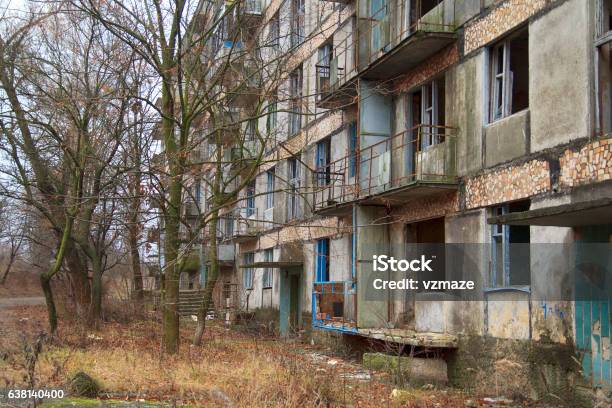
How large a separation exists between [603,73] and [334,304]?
11.1 metres

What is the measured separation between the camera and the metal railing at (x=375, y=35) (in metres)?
15.6

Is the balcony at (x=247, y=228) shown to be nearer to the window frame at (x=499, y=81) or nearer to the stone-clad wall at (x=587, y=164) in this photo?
the window frame at (x=499, y=81)

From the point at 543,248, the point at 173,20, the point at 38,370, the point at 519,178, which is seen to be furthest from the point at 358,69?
the point at 38,370

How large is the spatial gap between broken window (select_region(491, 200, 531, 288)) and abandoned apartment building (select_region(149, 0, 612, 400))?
0.03 metres

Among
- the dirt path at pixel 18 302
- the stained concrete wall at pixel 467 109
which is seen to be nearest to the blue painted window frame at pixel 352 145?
the stained concrete wall at pixel 467 109

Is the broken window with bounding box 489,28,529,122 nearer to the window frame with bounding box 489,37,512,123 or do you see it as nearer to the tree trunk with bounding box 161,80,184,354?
the window frame with bounding box 489,37,512,123

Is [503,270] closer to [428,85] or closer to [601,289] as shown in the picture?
[601,289]

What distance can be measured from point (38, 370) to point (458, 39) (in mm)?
10860

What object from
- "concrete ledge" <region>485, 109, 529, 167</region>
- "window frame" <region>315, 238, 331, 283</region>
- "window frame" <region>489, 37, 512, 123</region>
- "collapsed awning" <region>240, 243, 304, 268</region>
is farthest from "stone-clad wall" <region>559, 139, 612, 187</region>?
"collapsed awning" <region>240, 243, 304, 268</region>

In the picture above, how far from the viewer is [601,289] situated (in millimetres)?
10367

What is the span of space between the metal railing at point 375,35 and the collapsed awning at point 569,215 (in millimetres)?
6252

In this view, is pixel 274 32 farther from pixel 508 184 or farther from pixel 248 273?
pixel 248 273

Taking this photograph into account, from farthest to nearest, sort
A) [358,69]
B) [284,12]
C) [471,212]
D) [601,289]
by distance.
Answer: [284,12] < [358,69] < [471,212] < [601,289]

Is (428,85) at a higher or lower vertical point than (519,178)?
higher
